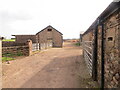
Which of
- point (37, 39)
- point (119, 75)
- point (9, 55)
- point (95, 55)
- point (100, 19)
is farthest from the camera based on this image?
point (37, 39)

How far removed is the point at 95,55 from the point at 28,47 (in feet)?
32.9

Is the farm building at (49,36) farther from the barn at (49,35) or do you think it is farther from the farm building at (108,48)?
the farm building at (108,48)

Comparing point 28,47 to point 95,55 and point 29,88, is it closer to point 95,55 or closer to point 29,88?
point 29,88

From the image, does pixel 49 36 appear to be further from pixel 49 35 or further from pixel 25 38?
pixel 25 38

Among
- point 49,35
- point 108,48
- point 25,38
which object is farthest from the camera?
point 49,35

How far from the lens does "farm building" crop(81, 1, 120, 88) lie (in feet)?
8.17

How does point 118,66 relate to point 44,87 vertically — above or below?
above

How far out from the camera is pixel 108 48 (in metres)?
3.17

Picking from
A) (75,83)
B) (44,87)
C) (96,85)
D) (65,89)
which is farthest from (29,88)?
(96,85)

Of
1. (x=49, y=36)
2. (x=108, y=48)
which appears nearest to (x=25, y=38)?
(x=49, y=36)

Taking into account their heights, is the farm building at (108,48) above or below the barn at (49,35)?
below

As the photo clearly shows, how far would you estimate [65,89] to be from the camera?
13.1ft

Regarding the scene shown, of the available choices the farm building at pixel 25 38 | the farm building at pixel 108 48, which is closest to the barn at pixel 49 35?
the farm building at pixel 25 38

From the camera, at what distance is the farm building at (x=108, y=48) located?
249cm
